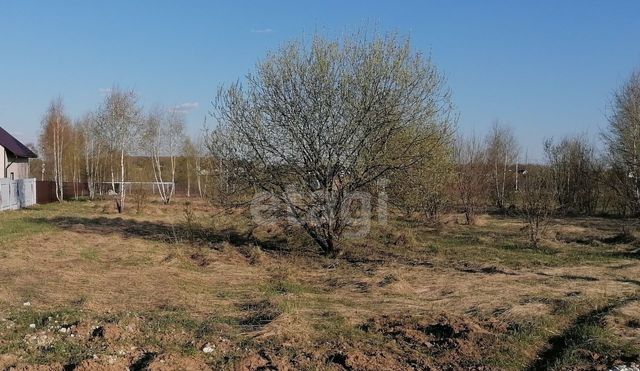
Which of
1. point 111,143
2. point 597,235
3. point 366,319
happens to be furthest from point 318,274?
point 111,143

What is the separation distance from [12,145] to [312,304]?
30.2 meters

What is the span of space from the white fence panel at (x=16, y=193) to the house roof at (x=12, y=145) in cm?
197

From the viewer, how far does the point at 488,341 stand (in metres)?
5.53

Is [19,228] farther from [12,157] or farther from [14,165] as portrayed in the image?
[14,165]

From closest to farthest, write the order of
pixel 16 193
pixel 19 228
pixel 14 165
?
pixel 19 228
pixel 16 193
pixel 14 165

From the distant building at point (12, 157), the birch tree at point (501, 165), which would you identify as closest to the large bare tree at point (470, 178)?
the birch tree at point (501, 165)

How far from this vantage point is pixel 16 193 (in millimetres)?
28109

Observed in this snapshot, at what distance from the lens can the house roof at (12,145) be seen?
30522 millimetres

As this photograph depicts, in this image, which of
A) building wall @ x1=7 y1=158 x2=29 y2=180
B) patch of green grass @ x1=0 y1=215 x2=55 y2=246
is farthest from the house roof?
patch of green grass @ x1=0 y1=215 x2=55 y2=246

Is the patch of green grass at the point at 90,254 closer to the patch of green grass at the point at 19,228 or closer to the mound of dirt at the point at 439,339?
the patch of green grass at the point at 19,228

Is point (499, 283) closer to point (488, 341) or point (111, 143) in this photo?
point (488, 341)

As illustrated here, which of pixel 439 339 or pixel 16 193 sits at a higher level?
pixel 16 193

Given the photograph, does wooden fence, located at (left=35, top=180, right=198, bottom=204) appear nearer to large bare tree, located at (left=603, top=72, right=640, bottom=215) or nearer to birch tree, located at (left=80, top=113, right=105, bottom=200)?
birch tree, located at (left=80, top=113, right=105, bottom=200)

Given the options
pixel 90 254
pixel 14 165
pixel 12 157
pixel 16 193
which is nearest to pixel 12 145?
pixel 12 157
